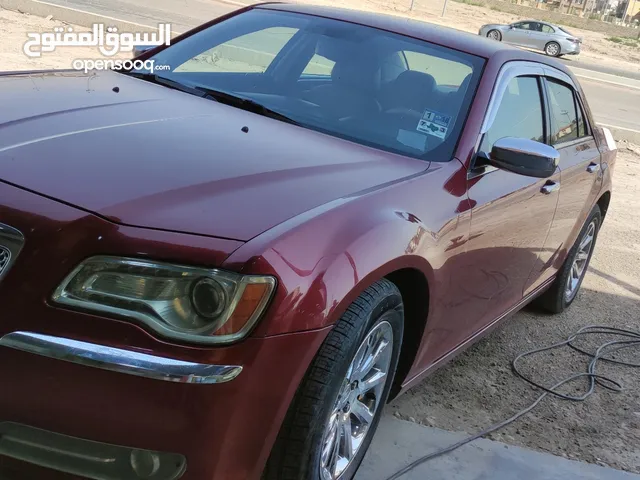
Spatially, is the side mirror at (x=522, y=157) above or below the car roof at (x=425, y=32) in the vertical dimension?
below

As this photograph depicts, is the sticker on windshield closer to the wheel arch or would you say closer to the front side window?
the wheel arch

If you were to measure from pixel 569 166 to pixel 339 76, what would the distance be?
152 centimetres

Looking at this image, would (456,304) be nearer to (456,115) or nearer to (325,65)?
(456,115)

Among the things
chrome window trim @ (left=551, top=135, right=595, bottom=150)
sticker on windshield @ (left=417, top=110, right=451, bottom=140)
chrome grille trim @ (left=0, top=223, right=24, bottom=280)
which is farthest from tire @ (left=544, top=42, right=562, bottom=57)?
chrome grille trim @ (left=0, top=223, right=24, bottom=280)

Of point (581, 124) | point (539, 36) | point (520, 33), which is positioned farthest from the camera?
point (520, 33)

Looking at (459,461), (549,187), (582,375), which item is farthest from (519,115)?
(459,461)

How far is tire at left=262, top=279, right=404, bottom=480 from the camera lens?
2.22 metres

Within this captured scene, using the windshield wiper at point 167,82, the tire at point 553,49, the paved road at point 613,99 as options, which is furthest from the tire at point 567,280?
the tire at point 553,49

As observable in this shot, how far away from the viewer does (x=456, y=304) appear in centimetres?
318

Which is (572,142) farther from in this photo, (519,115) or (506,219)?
(506,219)

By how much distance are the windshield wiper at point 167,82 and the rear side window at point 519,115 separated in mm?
1279

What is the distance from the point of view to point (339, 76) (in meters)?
3.62

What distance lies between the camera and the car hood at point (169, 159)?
85.4 inches

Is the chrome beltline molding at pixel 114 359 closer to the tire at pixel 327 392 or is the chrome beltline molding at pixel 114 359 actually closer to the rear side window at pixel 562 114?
the tire at pixel 327 392
